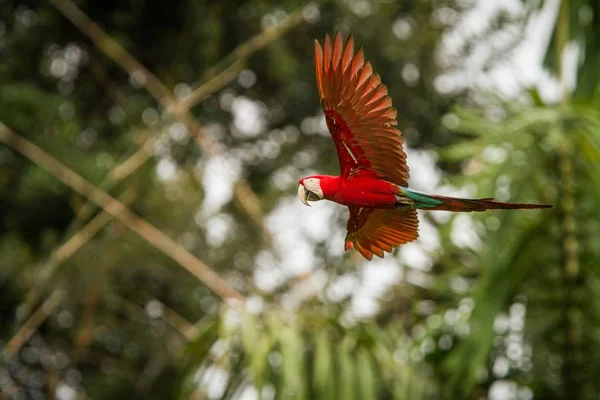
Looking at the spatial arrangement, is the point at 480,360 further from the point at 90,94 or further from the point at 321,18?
the point at 90,94

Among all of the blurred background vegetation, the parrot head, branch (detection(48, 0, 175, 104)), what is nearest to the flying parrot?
the parrot head

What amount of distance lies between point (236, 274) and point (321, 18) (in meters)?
1.40

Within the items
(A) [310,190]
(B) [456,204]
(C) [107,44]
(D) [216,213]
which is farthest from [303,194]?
(D) [216,213]

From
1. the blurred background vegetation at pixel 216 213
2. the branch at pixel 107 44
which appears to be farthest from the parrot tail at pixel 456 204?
the branch at pixel 107 44

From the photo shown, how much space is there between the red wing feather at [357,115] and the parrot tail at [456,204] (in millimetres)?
15

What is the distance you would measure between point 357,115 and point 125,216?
113 inches

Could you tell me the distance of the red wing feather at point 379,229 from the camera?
0.60 m

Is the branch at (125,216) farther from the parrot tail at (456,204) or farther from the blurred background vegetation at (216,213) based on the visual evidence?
the parrot tail at (456,204)

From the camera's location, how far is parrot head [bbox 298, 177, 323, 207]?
0.58 metres

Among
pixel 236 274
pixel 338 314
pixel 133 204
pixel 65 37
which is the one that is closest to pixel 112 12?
pixel 65 37

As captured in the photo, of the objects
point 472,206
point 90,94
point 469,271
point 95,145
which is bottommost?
point 472,206

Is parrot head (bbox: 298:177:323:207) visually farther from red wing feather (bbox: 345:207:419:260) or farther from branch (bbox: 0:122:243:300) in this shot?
branch (bbox: 0:122:243:300)

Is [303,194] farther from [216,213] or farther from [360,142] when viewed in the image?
[216,213]

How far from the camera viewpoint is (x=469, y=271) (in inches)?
92.6
